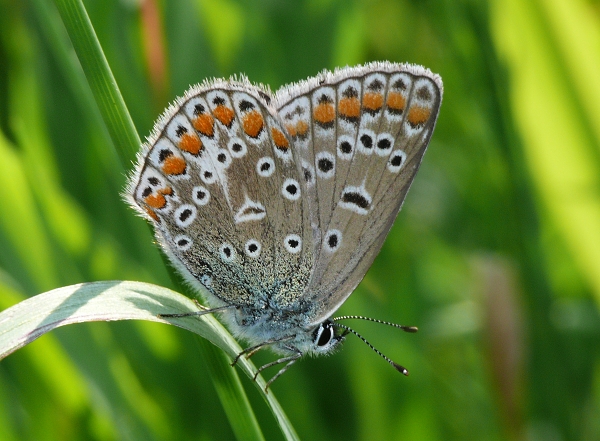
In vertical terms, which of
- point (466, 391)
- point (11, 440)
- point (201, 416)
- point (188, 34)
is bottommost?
point (466, 391)

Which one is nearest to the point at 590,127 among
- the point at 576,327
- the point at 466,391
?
the point at 576,327

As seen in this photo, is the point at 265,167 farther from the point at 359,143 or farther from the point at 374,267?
the point at 374,267

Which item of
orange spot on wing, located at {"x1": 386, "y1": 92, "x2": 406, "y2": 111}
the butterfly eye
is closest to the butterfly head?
the butterfly eye

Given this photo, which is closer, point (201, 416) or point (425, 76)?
point (425, 76)

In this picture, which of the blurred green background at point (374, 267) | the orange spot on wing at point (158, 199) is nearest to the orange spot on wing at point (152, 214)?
the orange spot on wing at point (158, 199)

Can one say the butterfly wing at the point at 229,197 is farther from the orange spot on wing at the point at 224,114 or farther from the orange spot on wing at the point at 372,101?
the orange spot on wing at the point at 372,101

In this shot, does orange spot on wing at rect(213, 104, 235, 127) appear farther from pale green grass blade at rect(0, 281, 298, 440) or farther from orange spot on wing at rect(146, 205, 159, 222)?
pale green grass blade at rect(0, 281, 298, 440)

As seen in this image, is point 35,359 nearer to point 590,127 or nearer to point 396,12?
point 590,127

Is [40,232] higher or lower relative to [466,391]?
higher
